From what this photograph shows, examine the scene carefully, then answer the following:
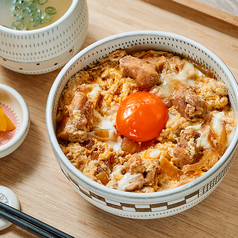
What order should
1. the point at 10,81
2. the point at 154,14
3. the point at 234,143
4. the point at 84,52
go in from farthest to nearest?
the point at 154,14, the point at 10,81, the point at 84,52, the point at 234,143

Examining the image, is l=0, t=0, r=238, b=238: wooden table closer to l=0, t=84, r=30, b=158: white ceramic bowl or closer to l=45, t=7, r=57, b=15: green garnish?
l=0, t=84, r=30, b=158: white ceramic bowl

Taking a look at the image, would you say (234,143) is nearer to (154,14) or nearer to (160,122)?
(160,122)

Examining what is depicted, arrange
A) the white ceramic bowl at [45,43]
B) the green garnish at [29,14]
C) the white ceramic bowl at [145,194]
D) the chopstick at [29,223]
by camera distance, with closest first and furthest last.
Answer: the white ceramic bowl at [145,194], the chopstick at [29,223], the white ceramic bowl at [45,43], the green garnish at [29,14]

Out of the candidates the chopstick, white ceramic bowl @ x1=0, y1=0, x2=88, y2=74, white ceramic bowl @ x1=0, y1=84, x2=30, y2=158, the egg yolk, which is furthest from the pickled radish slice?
the egg yolk

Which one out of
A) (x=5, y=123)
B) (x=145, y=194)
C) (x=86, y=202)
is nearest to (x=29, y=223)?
(x=86, y=202)

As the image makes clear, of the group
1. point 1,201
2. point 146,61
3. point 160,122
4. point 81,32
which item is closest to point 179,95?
point 160,122

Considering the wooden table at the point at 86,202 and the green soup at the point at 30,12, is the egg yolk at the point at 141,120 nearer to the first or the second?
the wooden table at the point at 86,202

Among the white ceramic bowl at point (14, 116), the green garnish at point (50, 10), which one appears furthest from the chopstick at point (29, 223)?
the green garnish at point (50, 10)
